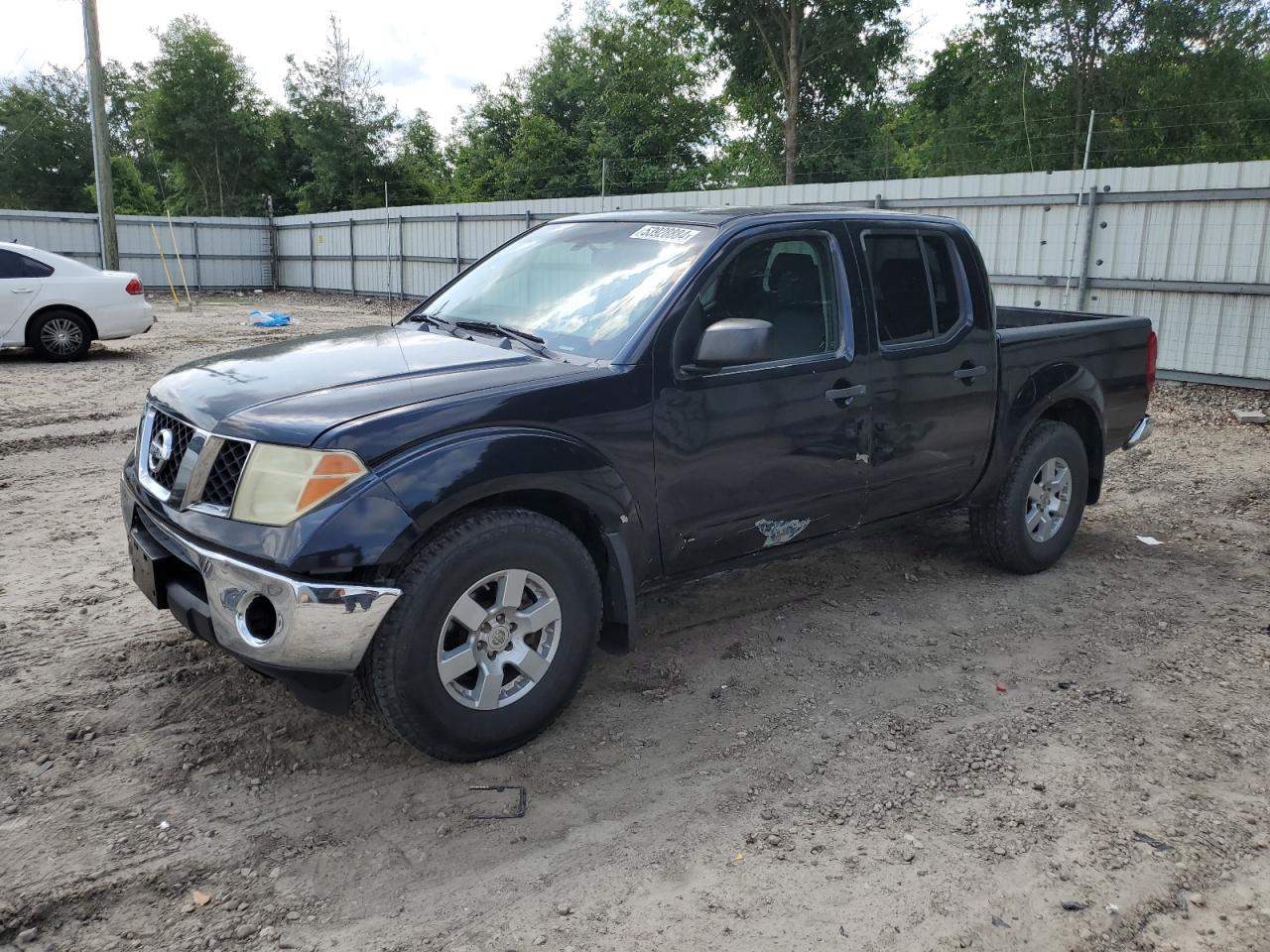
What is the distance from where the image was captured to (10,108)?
53000 millimetres

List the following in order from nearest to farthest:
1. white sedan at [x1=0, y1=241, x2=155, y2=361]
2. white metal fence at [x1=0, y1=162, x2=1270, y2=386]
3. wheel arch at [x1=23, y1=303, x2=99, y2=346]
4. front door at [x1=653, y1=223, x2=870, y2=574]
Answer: front door at [x1=653, y1=223, x2=870, y2=574], white metal fence at [x1=0, y1=162, x2=1270, y2=386], white sedan at [x1=0, y1=241, x2=155, y2=361], wheel arch at [x1=23, y1=303, x2=99, y2=346]

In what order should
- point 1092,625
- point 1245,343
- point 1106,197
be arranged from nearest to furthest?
point 1092,625 < point 1245,343 < point 1106,197

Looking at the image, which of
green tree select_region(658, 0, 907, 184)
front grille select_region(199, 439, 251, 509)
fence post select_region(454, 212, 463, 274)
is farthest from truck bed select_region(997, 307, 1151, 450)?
green tree select_region(658, 0, 907, 184)

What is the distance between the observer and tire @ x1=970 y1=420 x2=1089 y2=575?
530cm

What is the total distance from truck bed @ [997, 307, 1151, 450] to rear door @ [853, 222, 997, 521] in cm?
21

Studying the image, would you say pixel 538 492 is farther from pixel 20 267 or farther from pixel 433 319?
pixel 20 267

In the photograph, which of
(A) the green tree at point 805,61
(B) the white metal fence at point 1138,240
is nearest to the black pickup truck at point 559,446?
(B) the white metal fence at point 1138,240

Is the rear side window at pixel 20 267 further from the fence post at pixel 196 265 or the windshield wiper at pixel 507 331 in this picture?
the fence post at pixel 196 265

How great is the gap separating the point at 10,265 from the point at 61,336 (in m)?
0.99

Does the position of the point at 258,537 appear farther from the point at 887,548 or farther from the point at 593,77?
the point at 593,77

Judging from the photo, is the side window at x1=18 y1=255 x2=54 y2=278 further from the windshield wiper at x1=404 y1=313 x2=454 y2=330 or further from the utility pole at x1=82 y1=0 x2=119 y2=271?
the windshield wiper at x1=404 y1=313 x2=454 y2=330

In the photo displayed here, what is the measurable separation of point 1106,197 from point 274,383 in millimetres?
11093

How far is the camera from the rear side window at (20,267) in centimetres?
1236

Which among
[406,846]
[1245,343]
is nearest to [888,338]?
[406,846]
